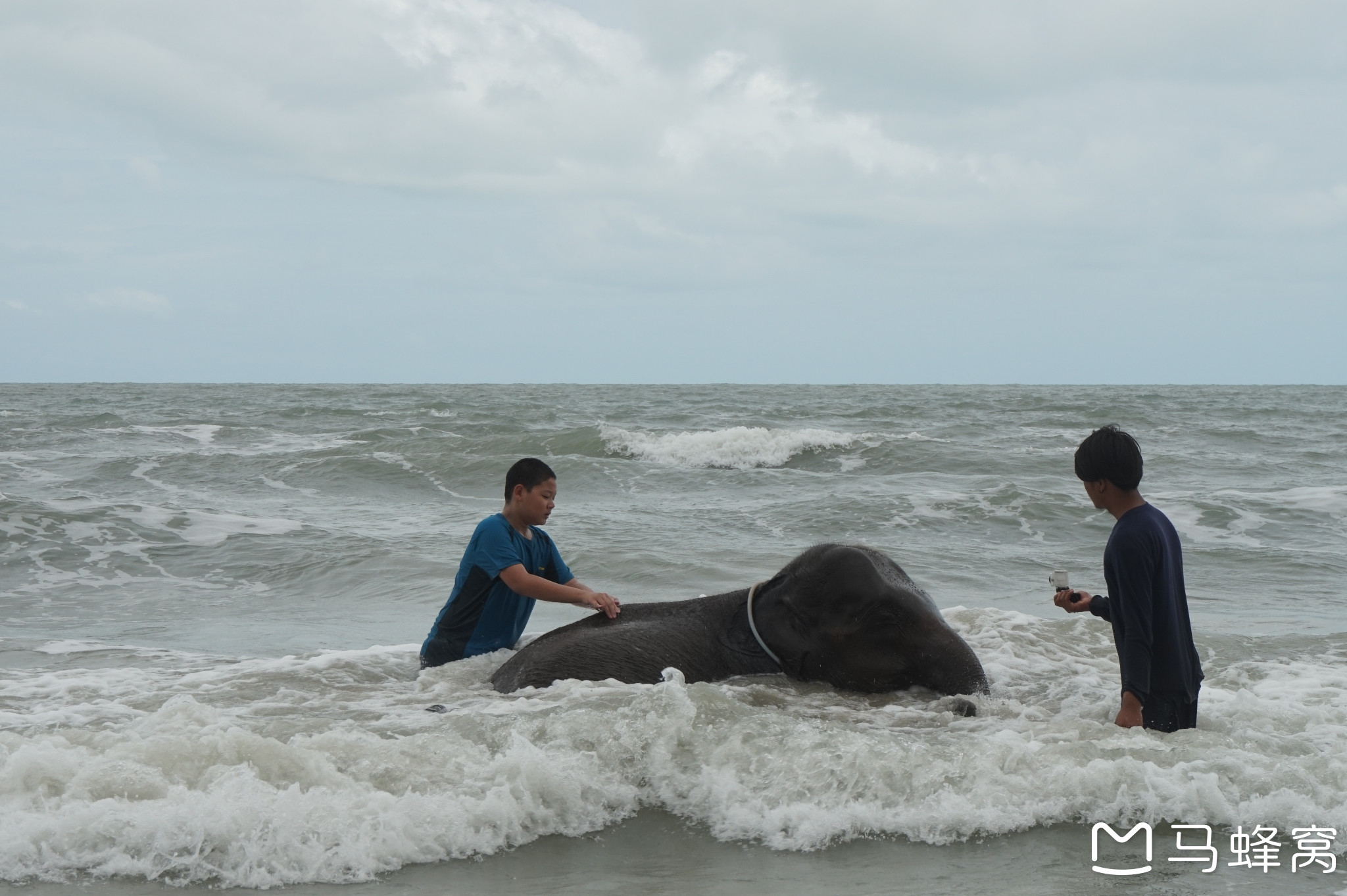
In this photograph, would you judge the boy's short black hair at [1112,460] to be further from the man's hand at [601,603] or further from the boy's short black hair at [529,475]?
the boy's short black hair at [529,475]

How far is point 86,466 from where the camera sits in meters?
19.6

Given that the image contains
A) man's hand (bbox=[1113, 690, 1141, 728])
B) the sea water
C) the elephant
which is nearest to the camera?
the sea water

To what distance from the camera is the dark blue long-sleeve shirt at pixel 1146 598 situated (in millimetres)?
4594

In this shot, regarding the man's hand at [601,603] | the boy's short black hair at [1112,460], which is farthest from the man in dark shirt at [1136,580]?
the man's hand at [601,603]

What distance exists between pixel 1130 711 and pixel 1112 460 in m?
1.03

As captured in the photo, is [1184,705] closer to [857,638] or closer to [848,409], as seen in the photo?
[857,638]

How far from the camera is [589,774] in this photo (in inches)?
186

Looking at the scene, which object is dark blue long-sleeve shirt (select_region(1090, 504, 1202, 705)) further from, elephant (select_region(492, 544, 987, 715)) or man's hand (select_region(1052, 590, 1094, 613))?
elephant (select_region(492, 544, 987, 715))

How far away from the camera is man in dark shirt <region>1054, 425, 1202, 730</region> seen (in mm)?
4598

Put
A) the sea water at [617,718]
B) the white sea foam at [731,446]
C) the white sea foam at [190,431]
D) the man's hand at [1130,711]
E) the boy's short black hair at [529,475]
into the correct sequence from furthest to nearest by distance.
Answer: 1. the white sea foam at [190,431]
2. the white sea foam at [731,446]
3. the boy's short black hair at [529,475]
4. the man's hand at [1130,711]
5. the sea water at [617,718]

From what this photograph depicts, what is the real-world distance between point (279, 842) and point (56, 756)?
1089 millimetres

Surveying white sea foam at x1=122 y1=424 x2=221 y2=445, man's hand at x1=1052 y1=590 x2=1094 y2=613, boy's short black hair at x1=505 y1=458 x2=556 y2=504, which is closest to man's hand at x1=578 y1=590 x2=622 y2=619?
boy's short black hair at x1=505 y1=458 x2=556 y2=504

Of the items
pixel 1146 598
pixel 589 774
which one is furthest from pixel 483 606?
pixel 1146 598

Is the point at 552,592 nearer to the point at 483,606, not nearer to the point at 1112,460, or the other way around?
the point at 483,606
